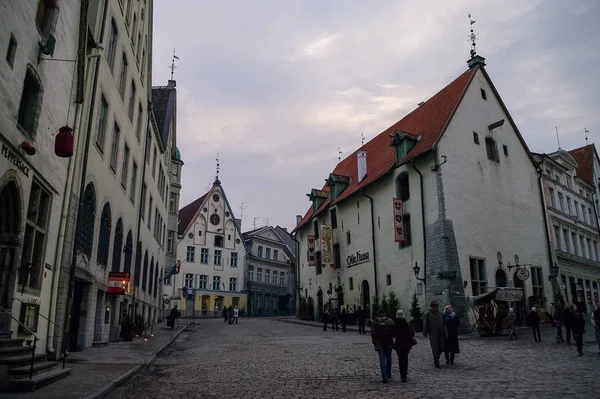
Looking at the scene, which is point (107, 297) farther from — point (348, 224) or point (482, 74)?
point (482, 74)

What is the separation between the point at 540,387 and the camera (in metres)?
9.34

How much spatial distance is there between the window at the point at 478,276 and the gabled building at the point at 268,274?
123ft

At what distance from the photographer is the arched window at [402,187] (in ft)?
103

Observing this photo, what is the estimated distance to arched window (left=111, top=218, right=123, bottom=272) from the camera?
2113 cm

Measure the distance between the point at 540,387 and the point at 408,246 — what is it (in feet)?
68.8

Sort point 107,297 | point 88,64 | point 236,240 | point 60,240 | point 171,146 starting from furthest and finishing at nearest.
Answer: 1. point 236,240
2. point 171,146
3. point 107,297
4. point 88,64
5. point 60,240

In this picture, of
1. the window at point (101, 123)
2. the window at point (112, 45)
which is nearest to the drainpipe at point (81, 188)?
the window at point (101, 123)

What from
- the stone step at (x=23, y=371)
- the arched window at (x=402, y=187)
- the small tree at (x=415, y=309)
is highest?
the arched window at (x=402, y=187)

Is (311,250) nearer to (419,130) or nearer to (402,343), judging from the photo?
(419,130)

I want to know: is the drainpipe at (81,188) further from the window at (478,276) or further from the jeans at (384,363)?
the window at (478,276)

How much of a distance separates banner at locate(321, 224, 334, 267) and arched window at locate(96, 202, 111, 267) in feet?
71.2

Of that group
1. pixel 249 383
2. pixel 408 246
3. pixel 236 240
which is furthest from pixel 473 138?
pixel 236 240

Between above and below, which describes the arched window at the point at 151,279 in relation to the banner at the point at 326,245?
below

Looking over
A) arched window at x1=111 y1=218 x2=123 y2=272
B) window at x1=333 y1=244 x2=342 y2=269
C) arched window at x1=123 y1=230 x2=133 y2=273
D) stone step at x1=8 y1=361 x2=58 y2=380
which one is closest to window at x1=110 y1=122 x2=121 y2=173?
arched window at x1=111 y1=218 x2=123 y2=272
